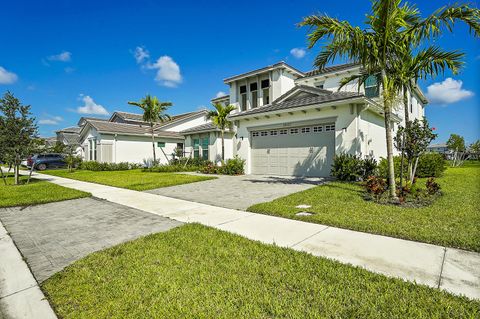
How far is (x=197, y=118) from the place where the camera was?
3070 centimetres

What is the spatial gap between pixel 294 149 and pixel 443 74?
7191 millimetres

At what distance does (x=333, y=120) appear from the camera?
1209cm

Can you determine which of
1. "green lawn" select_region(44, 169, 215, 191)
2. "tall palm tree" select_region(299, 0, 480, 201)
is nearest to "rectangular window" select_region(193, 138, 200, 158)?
"green lawn" select_region(44, 169, 215, 191)

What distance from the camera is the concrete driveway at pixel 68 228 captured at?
146 inches

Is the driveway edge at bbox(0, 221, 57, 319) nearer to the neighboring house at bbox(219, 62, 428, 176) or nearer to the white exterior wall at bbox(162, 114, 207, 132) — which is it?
the neighboring house at bbox(219, 62, 428, 176)

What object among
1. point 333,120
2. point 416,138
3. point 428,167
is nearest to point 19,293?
point 416,138

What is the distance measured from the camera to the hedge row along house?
11781 mm

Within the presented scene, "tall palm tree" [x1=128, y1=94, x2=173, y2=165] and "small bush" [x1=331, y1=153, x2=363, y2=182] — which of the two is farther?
"tall palm tree" [x1=128, y1=94, x2=173, y2=165]

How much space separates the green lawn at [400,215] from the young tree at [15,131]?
1227 centimetres

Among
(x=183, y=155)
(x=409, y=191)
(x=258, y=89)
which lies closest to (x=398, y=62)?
(x=409, y=191)

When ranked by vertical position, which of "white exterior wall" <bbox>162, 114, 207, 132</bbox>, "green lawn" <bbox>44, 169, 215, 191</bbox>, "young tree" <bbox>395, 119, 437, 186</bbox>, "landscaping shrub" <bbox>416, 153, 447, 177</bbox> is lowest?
"green lawn" <bbox>44, 169, 215, 191</bbox>

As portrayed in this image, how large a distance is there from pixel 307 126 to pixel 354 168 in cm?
366

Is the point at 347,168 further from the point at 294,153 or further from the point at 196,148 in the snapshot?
the point at 196,148

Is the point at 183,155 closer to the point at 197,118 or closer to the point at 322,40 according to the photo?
the point at 197,118
